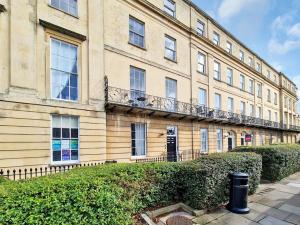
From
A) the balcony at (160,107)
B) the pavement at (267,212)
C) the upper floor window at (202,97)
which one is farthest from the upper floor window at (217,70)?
the pavement at (267,212)

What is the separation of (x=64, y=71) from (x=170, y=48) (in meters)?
10.4

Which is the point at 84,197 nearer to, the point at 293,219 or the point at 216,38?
the point at 293,219

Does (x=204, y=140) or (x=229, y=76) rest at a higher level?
(x=229, y=76)

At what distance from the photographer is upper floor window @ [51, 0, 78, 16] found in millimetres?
11305

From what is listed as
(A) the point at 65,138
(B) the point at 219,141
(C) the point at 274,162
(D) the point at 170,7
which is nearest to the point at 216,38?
(D) the point at 170,7

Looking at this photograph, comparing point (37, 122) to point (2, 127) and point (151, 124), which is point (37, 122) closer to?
point (2, 127)

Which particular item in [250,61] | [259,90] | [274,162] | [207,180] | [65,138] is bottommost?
[274,162]

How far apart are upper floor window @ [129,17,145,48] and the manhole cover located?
12418 millimetres

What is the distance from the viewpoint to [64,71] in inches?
444

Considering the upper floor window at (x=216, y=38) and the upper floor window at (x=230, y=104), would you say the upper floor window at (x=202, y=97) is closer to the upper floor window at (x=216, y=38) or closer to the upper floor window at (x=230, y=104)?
the upper floor window at (x=230, y=104)

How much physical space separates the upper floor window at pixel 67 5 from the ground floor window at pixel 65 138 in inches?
228

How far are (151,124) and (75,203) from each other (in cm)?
1190

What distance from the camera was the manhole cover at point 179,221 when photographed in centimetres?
564

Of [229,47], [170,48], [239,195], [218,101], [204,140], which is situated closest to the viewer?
[239,195]
